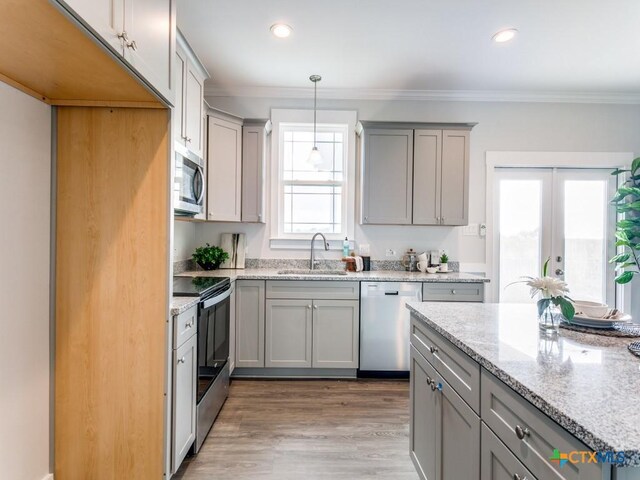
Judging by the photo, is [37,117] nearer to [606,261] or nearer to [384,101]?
[384,101]

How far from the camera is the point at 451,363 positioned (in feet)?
4.15

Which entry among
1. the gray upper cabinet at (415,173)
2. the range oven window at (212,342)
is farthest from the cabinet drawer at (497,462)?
the gray upper cabinet at (415,173)

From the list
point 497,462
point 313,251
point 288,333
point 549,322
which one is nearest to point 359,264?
point 313,251

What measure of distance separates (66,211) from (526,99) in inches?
167

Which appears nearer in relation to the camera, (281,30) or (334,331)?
(281,30)

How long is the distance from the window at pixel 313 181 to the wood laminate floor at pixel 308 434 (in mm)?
1510

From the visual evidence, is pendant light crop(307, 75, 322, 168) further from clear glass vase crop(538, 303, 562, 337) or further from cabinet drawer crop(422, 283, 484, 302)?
clear glass vase crop(538, 303, 562, 337)

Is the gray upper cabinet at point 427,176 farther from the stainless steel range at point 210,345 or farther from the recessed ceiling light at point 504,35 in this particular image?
the stainless steel range at point 210,345

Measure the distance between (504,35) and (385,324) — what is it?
99.2 inches

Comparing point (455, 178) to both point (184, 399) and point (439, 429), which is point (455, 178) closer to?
point (439, 429)

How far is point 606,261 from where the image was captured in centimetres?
350

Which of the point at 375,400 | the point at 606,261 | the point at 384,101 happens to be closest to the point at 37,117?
the point at 375,400

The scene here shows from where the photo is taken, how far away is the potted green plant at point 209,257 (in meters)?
3.18

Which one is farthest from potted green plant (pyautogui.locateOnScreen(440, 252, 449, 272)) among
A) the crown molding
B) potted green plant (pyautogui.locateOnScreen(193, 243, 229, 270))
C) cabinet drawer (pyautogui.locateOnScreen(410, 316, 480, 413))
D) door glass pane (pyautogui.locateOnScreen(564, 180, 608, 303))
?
potted green plant (pyautogui.locateOnScreen(193, 243, 229, 270))
